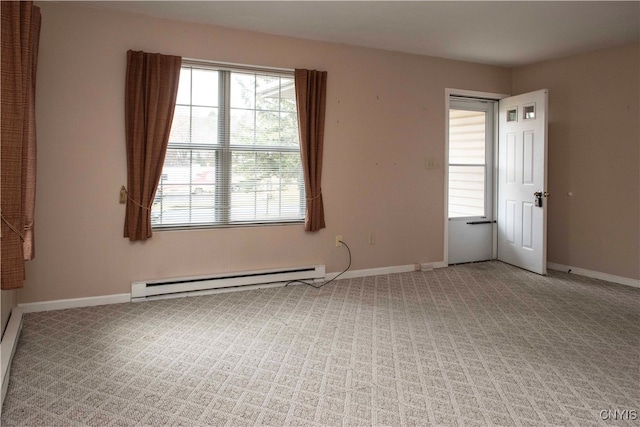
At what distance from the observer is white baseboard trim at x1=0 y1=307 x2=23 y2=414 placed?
88.8 inches

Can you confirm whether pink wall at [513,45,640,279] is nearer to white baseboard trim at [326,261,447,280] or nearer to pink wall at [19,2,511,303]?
pink wall at [19,2,511,303]

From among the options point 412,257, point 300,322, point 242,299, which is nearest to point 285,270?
point 242,299

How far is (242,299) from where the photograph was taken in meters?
3.98

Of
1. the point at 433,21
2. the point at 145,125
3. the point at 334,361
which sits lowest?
the point at 334,361

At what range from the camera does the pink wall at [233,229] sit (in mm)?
3590

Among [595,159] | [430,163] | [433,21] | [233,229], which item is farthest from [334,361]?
Result: [595,159]

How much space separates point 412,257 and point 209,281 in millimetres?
2429

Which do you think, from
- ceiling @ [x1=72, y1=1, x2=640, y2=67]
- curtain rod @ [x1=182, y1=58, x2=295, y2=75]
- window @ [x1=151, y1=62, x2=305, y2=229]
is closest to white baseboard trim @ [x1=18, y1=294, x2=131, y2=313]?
window @ [x1=151, y1=62, x2=305, y2=229]

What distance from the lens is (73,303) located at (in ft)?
12.1

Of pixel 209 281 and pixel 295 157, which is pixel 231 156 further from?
pixel 209 281

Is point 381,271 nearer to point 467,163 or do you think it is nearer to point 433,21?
point 467,163

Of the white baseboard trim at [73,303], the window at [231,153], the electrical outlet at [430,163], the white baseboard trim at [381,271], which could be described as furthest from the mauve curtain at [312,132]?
the white baseboard trim at [73,303]

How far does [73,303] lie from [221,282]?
4.10ft

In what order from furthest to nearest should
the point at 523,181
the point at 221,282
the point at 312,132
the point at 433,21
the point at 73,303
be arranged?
the point at 523,181, the point at 312,132, the point at 221,282, the point at 433,21, the point at 73,303
